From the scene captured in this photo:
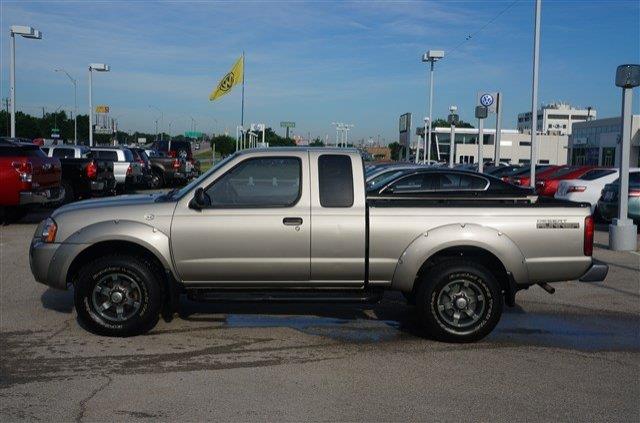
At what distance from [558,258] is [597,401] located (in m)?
1.82

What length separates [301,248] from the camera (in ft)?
22.7

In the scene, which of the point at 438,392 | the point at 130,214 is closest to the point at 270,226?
the point at 130,214

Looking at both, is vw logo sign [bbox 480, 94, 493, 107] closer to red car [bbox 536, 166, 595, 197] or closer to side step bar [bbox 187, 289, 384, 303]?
red car [bbox 536, 166, 595, 197]

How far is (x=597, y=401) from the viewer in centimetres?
551

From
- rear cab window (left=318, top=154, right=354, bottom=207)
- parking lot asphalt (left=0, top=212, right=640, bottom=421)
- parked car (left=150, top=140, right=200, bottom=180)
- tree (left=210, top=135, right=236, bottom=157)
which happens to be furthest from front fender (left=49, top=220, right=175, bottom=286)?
tree (left=210, top=135, right=236, bottom=157)

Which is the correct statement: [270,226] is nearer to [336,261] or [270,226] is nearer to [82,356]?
[336,261]

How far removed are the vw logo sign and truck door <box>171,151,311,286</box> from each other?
21165 mm

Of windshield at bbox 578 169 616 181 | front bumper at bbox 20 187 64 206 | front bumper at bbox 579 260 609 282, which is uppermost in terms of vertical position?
windshield at bbox 578 169 616 181

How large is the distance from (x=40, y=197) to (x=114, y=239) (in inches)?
355

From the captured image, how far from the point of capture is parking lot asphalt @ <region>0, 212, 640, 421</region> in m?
5.25

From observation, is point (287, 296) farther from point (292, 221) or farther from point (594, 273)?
point (594, 273)

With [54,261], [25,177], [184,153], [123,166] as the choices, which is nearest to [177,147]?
[184,153]

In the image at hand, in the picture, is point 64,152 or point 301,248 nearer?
point 301,248

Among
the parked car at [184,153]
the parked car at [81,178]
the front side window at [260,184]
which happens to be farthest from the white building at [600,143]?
the front side window at [260,184]
